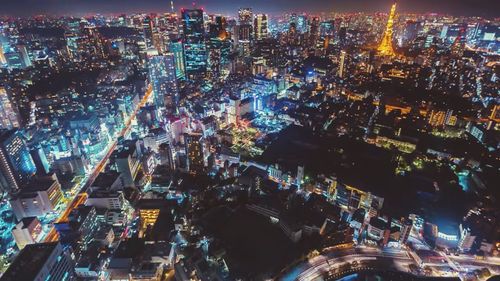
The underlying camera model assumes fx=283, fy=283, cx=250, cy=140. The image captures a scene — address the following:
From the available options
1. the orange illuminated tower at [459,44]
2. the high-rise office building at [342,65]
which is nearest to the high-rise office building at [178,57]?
the high-rise office building at [342,65]

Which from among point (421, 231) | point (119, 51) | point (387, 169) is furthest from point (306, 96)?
point (119, 51)

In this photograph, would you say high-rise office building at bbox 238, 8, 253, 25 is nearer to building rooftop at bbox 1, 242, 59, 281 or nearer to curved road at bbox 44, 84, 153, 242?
curved road at bbox 44, 84, 153, 242

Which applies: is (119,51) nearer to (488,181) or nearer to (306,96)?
(306,96)

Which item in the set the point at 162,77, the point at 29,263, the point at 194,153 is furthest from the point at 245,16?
the point at 29,263

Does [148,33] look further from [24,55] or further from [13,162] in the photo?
[13,162]

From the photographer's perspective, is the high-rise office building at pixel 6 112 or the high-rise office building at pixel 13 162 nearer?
the high-rise office building at pixel 13 162

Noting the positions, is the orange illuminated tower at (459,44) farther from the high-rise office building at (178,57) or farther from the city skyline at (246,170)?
the high-rise office building at (178,57)
